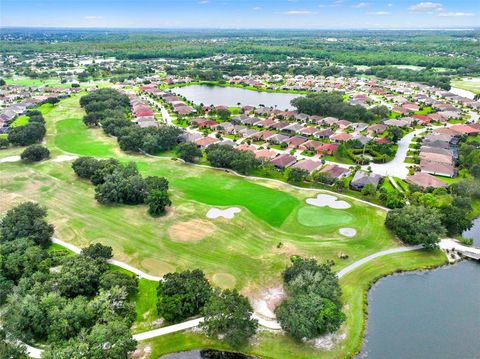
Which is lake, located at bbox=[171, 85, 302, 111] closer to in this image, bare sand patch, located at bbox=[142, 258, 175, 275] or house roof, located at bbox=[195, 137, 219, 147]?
house roof, located at bbox=[195, 137, 219, 147]

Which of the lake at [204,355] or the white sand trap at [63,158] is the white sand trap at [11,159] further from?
the lake at [204,355]

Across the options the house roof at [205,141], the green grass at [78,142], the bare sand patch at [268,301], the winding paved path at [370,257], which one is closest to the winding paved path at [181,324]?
the winding paved path at [370,257]

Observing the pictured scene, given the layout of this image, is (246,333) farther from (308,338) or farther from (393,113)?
(393,113)

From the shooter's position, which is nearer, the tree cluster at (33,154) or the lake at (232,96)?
the tree cluster at (33,154)

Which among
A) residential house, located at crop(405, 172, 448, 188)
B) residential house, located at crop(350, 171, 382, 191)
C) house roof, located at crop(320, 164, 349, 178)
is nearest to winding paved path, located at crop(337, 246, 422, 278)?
residential house, located at crop(350, 171, 382, 191)

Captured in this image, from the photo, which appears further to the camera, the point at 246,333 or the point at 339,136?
the point at 339,136

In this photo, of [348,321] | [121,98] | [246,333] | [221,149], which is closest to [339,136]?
[221,149]

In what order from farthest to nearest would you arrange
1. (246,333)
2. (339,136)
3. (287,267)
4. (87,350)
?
(339,136) < (287,267) < (246,333) < (87,350)
